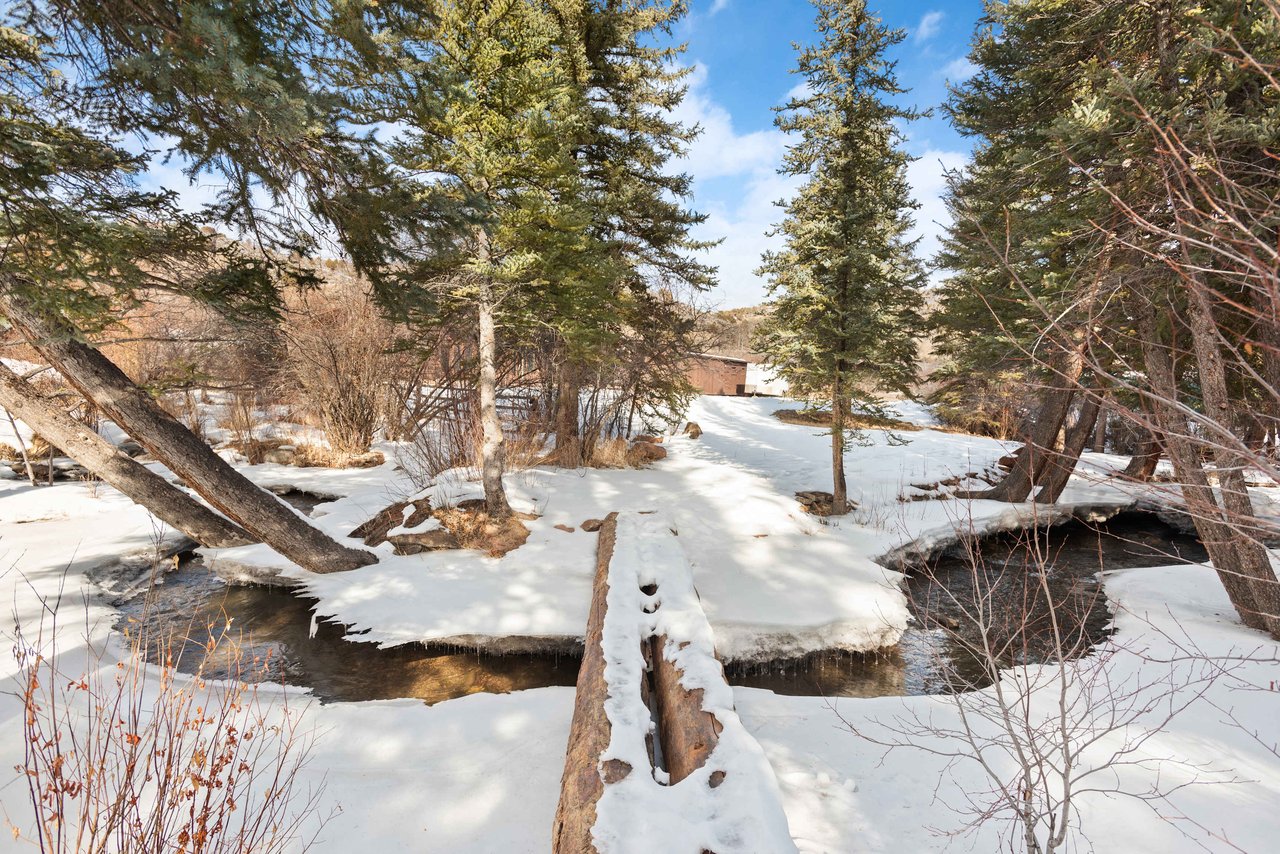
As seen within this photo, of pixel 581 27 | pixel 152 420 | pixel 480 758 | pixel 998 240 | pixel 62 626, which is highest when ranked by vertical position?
pixel 581 27

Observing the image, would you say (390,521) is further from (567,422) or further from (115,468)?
(567,422)

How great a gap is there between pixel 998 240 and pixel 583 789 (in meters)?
10.7

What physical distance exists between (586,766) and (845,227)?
8656 mm

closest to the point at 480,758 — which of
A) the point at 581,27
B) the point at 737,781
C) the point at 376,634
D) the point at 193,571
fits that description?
the point at 737,781

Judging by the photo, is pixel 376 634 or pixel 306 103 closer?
pixel 306 103

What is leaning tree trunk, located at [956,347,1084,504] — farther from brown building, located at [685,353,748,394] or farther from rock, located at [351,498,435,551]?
brown building, located at [685,353,748,394]

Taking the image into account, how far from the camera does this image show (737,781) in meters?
2.69

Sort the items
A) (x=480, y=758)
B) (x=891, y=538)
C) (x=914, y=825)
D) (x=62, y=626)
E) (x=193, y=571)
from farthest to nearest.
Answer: (x=891, y=538) < (x=193, y=571) < (x=62, y=626) < (x=480, y=758) < (x=914, y=825)

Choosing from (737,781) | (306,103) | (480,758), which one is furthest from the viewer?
(480,758)

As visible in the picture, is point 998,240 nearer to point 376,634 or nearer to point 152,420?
point 376,634

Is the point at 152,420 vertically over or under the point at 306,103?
under

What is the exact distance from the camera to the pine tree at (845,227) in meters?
8.50

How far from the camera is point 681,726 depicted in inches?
131

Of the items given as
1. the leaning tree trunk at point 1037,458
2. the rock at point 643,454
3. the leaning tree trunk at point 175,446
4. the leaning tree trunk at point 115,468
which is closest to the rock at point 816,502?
the leaning tree trunk at point 1037,458
